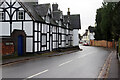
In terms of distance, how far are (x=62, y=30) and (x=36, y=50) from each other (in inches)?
602

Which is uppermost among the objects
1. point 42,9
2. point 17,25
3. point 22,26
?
point 42,9

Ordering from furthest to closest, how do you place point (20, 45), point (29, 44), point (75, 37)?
point (75, 37)
point (29, 44)
point (20, 45)

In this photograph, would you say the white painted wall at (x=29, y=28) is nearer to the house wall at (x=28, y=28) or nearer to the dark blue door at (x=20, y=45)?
the house wall at (x=28, y=28)

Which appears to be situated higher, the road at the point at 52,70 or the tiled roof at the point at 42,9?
the tiled roof at the point at 42,9

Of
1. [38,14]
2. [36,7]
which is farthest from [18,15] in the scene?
[36,7]

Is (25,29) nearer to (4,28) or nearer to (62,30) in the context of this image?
(4,28)

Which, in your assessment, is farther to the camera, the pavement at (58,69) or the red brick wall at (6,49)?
the red brick wall at (6,49)

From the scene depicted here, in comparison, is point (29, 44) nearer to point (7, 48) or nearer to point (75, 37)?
point (7, 48)

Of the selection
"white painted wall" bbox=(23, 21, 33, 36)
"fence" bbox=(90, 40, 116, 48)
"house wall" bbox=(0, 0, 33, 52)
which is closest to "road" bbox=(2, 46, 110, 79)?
"house wall" bbox=(0, 0, 33, 52)

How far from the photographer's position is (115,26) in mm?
15805

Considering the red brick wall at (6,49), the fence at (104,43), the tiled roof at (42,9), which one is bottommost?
the fence at (104,43)

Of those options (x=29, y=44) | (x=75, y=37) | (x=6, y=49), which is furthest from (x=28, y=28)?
(x=75, y=37)

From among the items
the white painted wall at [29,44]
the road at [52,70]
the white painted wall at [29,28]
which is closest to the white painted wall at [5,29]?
the white painted wall at [29,28]

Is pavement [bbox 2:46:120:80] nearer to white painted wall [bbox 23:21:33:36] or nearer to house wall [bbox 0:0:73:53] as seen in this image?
house wall [bbox 0:0:73:53]
